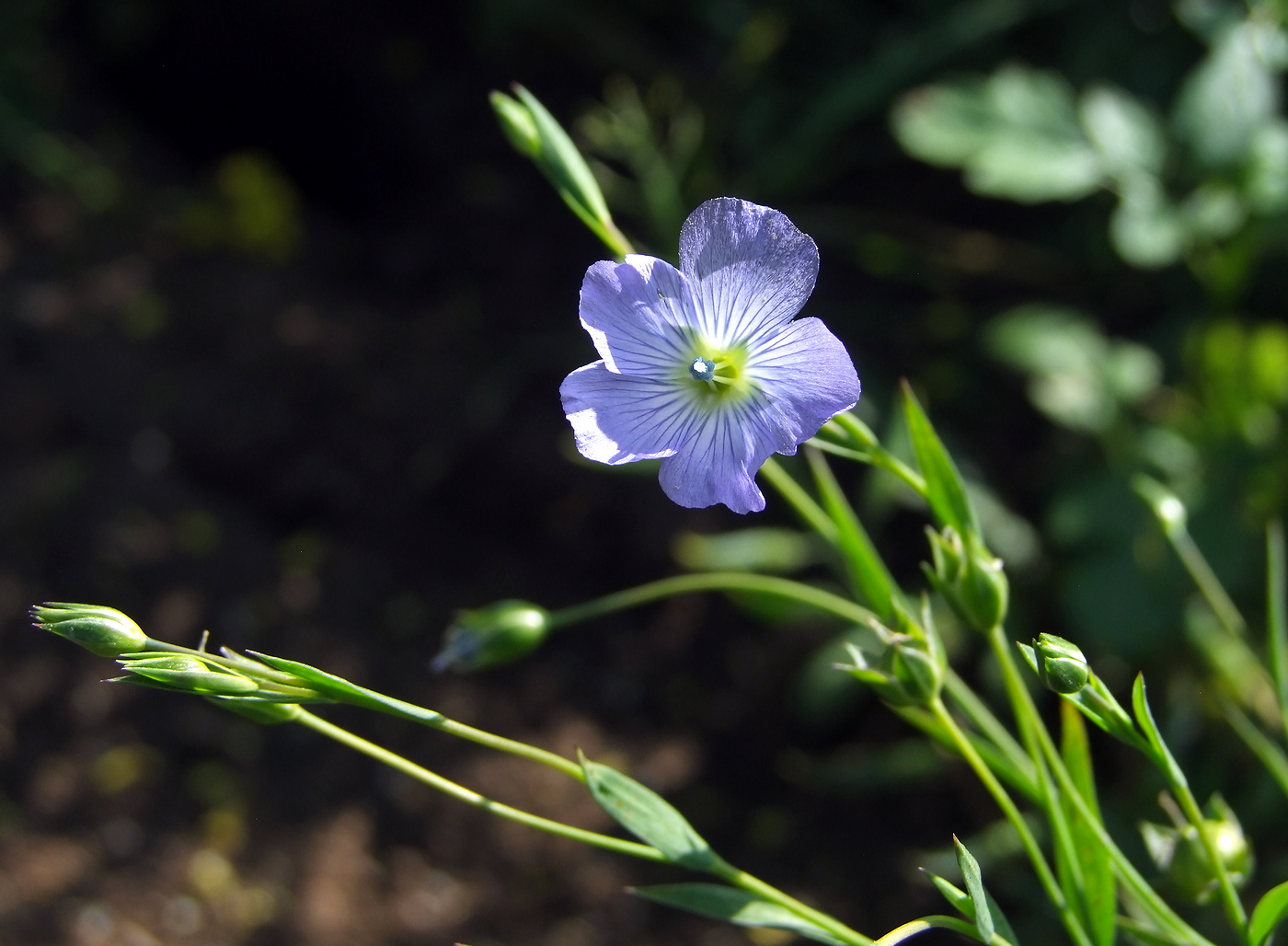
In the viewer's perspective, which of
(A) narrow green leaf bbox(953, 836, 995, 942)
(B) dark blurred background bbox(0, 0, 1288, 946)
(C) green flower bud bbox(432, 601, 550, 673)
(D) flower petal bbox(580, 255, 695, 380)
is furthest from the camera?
(B) dark blurred background bbox(0, 0, 1288, 946)

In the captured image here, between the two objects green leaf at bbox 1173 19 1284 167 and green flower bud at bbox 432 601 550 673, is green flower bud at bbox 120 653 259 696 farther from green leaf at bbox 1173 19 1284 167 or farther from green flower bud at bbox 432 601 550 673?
green leaf at bbox 1173 19 1284 167

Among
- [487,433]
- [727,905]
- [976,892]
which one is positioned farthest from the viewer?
[487,433]

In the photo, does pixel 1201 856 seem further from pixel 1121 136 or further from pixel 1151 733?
pixel 1121 136

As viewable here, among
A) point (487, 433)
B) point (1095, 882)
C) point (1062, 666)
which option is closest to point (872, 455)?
point (1062, 666)

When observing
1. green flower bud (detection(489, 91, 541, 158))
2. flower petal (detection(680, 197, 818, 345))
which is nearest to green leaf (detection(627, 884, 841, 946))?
Result: flower petal (detection(680, 197, 818, 345))

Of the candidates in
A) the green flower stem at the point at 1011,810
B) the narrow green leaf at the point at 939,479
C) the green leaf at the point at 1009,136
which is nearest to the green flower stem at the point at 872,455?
the narrow green leaf at the point at 939,479

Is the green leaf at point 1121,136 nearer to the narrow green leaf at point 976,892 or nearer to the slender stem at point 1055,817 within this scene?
the slender stem at point 1055,817

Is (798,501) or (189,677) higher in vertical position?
(798,501)
